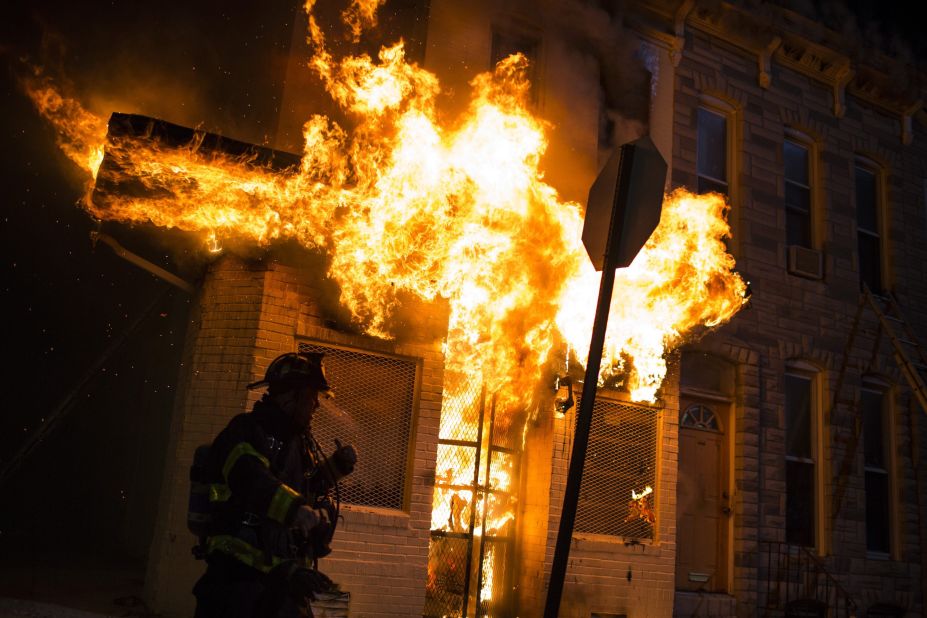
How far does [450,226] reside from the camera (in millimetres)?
7348

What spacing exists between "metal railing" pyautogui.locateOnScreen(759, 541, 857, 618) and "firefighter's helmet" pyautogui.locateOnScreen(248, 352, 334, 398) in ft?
23.2

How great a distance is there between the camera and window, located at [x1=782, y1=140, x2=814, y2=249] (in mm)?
10703

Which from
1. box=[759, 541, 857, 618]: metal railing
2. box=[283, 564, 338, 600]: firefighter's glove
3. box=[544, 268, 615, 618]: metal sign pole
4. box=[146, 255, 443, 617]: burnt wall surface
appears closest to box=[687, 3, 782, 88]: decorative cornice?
box=[759, 541, 857, 618]: metal railing

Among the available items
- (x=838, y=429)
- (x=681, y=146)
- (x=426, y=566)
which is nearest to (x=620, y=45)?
(x=681, y=146)

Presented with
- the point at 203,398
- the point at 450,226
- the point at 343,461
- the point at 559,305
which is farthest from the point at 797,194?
the point at 343,461

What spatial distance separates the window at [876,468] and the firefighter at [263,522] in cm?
897

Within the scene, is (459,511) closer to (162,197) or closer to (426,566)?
(426,566)

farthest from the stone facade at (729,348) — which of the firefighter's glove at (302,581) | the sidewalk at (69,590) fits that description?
the firefighter's glove at (302,581)

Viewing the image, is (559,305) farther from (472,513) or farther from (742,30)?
(742,30)

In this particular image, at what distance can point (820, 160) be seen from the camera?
1104 centimetres

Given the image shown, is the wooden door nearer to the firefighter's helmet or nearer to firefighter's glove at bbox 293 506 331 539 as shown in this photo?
the firefighter's helmet

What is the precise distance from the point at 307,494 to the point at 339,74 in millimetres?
5026

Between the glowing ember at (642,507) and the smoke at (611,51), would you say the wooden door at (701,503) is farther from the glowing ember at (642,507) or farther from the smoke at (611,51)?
the smoke at (611,51)

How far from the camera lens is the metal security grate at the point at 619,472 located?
8.16 meters
